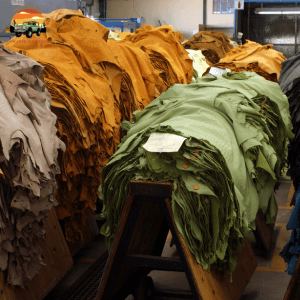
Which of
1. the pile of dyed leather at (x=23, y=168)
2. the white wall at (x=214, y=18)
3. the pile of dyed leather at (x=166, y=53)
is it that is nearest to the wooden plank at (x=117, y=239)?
the pile of dyed leather at (x=23, y=168)

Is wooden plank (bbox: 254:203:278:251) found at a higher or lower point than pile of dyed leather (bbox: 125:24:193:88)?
lower

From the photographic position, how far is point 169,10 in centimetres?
1570

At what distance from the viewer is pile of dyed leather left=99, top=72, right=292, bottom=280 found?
1.82m

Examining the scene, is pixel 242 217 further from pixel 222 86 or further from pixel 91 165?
pixel 91 165

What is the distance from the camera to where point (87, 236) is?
139 inches

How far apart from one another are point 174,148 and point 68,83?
123cm

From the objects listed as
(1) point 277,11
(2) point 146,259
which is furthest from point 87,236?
(1) point 277,11

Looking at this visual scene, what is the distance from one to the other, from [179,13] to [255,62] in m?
11.5

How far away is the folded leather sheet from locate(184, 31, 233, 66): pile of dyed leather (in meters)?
3.93

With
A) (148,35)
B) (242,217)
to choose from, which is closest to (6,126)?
(242,217)

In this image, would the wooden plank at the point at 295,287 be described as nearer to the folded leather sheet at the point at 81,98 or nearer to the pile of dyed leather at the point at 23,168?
the pile of dyed leather at the point at 23,168

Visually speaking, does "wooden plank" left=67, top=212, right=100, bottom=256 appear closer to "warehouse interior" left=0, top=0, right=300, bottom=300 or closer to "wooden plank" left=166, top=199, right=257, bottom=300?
"warehouse interior" left=0, top=0, right=300, bottom=300

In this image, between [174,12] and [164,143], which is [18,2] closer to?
[164,143]

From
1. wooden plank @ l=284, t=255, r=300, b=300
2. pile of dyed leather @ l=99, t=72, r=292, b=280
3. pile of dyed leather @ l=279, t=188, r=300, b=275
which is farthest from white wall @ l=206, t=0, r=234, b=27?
wooden plank @ l=284, t=255, r=300, b=300
